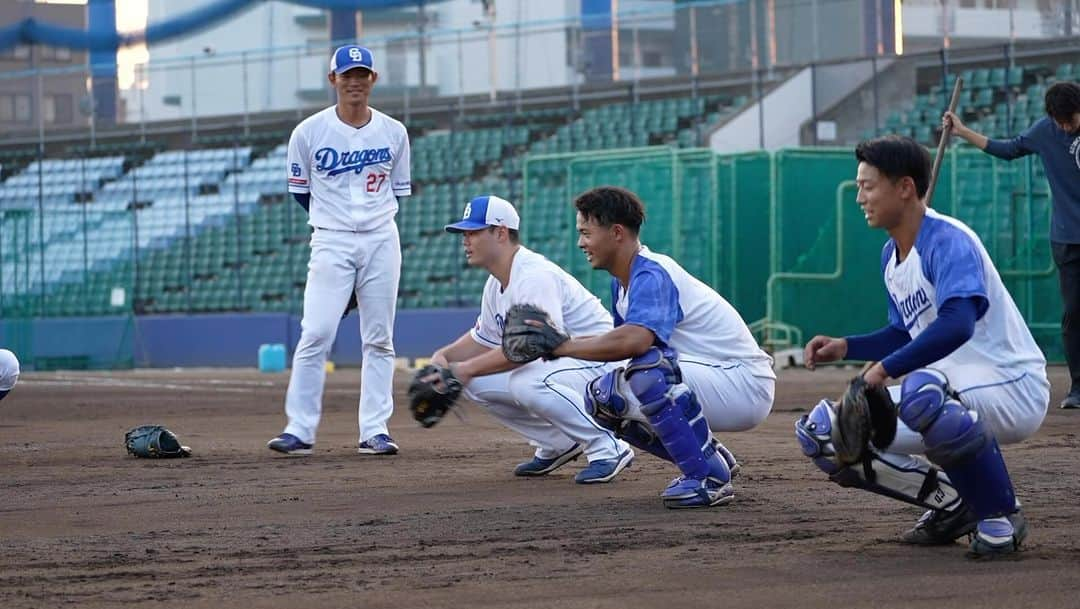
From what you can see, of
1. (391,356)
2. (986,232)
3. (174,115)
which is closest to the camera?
(391,356)

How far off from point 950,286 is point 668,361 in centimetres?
150

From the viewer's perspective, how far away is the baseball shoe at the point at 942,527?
5000 mm

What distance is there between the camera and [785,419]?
10898 mm

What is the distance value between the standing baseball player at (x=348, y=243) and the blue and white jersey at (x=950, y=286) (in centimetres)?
399

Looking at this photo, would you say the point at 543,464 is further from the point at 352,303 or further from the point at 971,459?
the point at 971,459

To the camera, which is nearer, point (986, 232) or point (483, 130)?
point (986, 232)

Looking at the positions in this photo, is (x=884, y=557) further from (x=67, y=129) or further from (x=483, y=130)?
(x=67, y=129)

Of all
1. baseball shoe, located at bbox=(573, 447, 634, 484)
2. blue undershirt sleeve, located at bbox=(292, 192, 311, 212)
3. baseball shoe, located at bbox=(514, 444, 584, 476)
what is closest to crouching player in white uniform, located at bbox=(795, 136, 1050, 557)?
baseball shoe, located at bbox=(573, 447, 634, 484)

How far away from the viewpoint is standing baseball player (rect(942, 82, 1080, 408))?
10352 mm

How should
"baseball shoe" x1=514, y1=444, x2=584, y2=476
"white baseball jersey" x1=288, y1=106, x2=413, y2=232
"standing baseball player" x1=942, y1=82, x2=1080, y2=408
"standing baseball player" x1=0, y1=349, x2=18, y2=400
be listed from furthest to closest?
"standing baseball player" x1=942, y1=82, x2=1080, y2=408, "white baseball jersey" x1=288, y1=106, x2=413, y2=232, "standing baseball player" x1=0, y1=349, x2=18, y2=400, "baseball shoe" x1=514, y1=444, x2=584, y2=476

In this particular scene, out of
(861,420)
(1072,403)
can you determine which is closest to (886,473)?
(861,420)

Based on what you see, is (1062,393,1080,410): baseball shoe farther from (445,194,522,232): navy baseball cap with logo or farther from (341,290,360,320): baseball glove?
(445,194,522,232): navy baseball cap with logo

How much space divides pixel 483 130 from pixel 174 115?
6.89 m

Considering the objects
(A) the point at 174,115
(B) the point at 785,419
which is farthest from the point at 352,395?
(A) the point at 174,115
